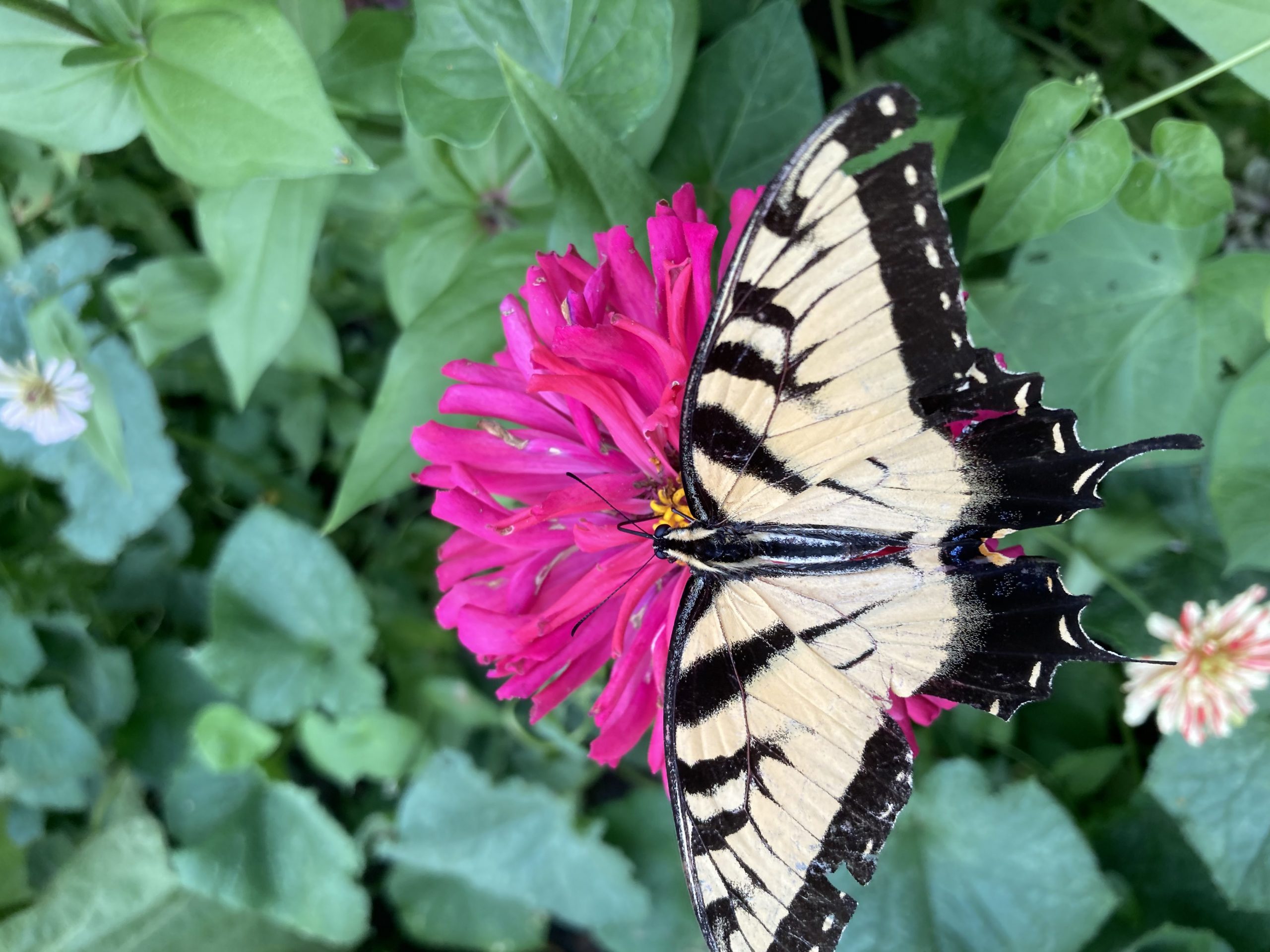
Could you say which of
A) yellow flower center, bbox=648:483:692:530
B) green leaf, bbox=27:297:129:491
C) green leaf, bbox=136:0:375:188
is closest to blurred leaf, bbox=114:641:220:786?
green leaf, bbox=27:297:129:491

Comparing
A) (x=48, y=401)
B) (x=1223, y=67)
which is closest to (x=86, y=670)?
(x=48, y=401)

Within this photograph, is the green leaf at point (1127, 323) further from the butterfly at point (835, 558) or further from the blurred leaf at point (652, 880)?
the blurred leaf at point (652, 880)

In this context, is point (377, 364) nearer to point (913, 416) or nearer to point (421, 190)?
point (421, 190)

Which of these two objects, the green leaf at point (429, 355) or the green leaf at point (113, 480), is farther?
the green leaf at point (113, 480)

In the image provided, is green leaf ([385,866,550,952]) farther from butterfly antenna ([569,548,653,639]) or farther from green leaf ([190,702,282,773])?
butterfly antenna ([569,548,653,639])

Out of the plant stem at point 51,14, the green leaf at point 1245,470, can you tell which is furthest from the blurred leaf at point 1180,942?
the plant stem at point 51,14
